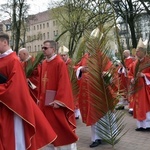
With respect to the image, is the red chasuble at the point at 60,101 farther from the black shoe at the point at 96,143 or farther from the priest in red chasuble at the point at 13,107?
the priest in red chasuble at the point at 13,107

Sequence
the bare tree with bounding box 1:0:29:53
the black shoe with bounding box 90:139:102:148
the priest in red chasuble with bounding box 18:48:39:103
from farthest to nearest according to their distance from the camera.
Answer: the bare tree with bounding box 1:0:29:53 < the priest in red chasuble with bounding box 18:48:39:103 < the black shoe with bounding box 90:139:102:148

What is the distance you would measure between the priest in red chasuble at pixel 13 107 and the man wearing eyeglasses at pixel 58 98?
1184mm

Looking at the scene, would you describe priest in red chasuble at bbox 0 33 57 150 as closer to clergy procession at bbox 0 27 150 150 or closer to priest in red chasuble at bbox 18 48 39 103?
clergy procession at bbox 0 27 150 150

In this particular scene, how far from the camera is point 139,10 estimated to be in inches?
939

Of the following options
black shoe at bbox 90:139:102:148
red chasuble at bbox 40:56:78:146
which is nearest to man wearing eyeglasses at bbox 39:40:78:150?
red chasuble at bbox 40:56:78:146

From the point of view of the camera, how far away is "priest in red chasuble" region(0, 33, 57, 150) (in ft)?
12.3

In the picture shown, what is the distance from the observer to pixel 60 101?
5.06 m

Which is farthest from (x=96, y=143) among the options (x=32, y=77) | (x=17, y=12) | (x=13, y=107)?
(x=17, y=12)

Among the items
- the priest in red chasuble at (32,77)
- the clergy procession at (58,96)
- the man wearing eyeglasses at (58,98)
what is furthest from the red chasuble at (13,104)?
the priest in red chasuble at (32,77)

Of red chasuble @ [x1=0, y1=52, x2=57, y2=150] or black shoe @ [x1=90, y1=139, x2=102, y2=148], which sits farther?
black shoe @ [x1=90, y1=139, x2=102, y2=148]

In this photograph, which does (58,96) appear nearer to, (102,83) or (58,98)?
(58,98)

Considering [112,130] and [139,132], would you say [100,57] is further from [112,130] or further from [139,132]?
[139,132]

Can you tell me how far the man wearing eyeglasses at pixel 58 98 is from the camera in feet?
16.8

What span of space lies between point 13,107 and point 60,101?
4.57 feet
